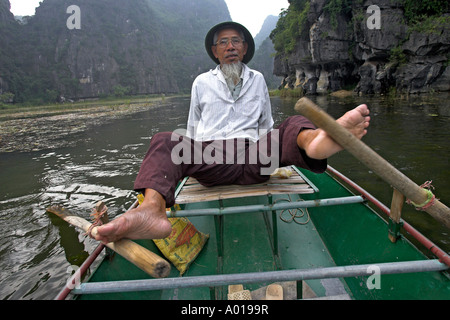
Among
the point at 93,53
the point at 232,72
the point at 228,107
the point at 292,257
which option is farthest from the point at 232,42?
the point at 93,53

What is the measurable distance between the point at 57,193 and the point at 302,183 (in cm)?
414

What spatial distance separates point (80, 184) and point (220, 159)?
12.8 ft

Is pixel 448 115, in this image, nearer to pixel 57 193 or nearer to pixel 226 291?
pixel 226 291

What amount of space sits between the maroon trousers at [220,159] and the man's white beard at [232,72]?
0.60 m

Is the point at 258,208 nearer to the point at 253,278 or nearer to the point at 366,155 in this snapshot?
the point at 253,278

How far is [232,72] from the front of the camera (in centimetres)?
222

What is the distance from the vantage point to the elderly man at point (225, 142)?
1.10m

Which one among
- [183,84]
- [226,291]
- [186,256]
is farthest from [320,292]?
[183,84]

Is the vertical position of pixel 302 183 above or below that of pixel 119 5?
below

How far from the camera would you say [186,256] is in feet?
6.24

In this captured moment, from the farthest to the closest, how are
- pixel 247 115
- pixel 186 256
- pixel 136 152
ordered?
pixel 136 152 → pixel 247 115 → pixel 186 256

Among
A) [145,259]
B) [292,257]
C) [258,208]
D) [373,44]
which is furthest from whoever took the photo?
[373,44]

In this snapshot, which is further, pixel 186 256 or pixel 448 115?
pixel 448 115
